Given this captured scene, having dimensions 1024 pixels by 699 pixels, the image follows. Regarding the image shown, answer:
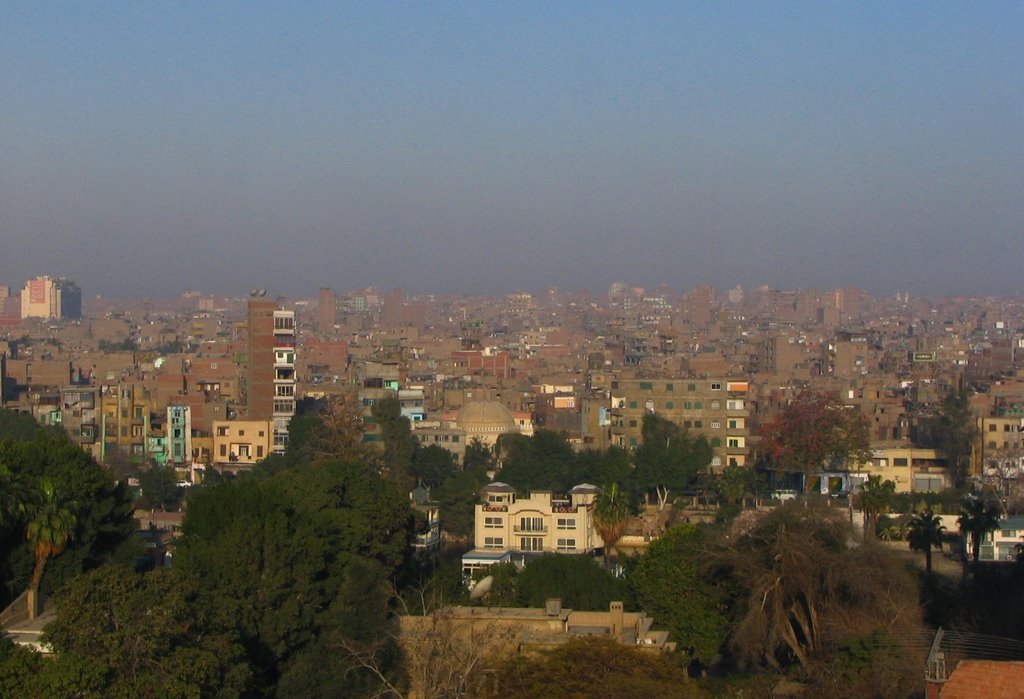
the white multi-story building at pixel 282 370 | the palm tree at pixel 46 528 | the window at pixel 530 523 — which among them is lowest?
the window at pixel 530 523

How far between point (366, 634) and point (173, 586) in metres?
3.60

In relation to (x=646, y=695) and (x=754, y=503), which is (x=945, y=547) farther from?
(x=646, y=695)

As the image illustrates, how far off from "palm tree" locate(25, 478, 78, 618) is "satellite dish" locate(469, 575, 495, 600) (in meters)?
5.56

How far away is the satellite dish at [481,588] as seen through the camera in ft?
74.8

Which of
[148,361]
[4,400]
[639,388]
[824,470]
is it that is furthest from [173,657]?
[148,361]

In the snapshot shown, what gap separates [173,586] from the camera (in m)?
15.0

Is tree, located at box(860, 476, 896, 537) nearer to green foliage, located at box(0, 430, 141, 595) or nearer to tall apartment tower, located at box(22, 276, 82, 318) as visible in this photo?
green foliage, located at box(0, 430, 141, 595)

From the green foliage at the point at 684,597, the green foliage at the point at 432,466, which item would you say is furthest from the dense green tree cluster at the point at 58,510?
the green foliage at the point at 432,466

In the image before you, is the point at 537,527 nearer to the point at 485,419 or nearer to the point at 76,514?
the point at 76,514

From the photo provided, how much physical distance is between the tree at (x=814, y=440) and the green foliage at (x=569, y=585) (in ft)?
60.5

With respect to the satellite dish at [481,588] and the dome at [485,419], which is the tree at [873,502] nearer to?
the satellite dish at [481,588]

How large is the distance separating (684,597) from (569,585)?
1.50 metres

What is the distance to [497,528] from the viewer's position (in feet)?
100

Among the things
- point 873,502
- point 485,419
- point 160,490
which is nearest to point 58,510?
point 873,502
